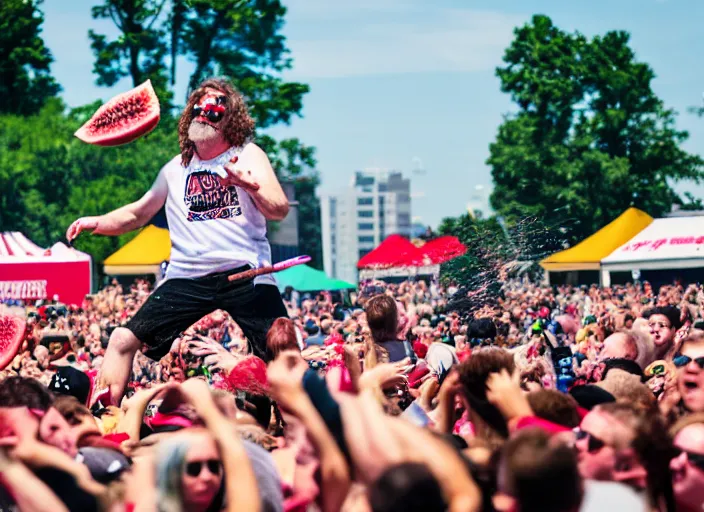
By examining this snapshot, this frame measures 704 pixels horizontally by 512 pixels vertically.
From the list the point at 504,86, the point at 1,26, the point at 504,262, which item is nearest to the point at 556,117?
the point at 504,86

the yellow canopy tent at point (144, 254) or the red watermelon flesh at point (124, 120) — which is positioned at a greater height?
the red watermelon flesh at point (124, 120)

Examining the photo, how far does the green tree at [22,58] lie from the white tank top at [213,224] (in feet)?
150

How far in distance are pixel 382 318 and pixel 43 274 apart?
21.2 metres

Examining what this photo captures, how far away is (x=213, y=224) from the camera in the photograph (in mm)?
7008

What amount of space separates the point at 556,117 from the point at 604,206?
4.69 meters

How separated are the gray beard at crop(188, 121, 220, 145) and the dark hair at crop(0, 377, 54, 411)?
2.85 m

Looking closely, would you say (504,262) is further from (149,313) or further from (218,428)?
(218,428)

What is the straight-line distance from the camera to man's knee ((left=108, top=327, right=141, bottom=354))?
6816 millimetres

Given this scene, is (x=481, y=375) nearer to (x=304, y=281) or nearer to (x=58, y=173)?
(x=304, y=281)

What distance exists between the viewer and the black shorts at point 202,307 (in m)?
6.91

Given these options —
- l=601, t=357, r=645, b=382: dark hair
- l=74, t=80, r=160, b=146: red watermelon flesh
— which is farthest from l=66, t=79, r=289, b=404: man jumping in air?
l=601, t=357, r=645, b=382: dark hair

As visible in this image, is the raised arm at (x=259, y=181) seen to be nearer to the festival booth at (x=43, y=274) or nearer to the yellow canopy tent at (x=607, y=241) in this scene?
the festival booth at (x=43, y=274)

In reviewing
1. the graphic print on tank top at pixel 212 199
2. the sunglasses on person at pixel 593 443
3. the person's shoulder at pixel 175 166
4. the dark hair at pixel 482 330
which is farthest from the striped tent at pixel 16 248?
the sunglasses on person at pixel 593 443

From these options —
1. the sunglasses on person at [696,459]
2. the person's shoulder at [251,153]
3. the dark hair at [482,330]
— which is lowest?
the sunglasses on person at [696,459]
